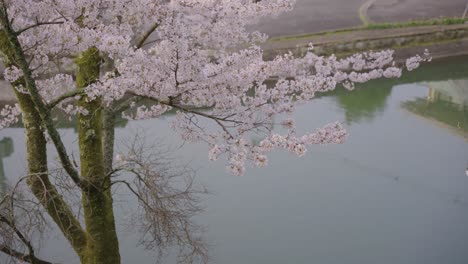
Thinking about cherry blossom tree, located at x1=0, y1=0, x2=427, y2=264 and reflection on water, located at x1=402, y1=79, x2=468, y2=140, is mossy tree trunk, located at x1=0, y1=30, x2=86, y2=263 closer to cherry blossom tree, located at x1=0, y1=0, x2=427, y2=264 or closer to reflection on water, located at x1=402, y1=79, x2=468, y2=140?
cherry blossom tree, located at x1=0, y1=0, x2=427, y2=264

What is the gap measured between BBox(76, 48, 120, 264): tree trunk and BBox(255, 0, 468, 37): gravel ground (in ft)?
24.0

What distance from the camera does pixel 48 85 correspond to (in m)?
5.38

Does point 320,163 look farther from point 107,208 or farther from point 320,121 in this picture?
point 107,208

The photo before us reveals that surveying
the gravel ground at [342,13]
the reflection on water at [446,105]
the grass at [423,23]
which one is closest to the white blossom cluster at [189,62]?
the reflection on water at [446,105]

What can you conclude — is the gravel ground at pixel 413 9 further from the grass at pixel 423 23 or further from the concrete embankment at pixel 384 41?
the concrete embankment at pixel 384 41

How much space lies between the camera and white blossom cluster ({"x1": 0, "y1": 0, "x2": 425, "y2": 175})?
3.82 metres

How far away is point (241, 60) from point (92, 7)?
1164 mm

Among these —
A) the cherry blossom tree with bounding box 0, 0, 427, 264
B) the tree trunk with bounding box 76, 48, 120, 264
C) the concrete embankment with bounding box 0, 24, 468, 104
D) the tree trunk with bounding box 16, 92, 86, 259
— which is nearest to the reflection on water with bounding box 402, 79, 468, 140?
the concrete embankment with bounding box 0, 24, 468, 104

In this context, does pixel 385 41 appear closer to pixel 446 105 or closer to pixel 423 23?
pixel 423 23

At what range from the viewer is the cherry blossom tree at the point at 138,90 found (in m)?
3.85

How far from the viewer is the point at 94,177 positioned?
14.8 feet

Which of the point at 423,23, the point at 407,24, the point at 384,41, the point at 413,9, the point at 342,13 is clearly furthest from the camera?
the point at 413,9

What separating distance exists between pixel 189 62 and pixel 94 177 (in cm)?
133

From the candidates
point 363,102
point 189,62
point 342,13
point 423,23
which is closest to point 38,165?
point 189,62
